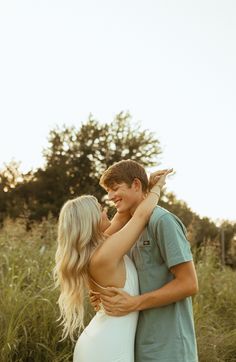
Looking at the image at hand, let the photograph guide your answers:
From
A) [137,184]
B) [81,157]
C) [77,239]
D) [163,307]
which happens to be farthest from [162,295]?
[81,157]

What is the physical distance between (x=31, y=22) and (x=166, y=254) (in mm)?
9730

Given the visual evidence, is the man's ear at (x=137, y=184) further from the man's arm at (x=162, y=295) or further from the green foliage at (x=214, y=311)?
the green foliage at (x=214, y=311)

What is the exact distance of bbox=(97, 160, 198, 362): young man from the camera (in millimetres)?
3061

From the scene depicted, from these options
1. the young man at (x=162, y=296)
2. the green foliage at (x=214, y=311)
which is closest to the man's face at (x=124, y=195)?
the young man at (x=162, y=296)

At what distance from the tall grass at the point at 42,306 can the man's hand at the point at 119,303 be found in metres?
1.77

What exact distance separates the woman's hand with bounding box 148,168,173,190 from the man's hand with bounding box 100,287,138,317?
2.13 ft

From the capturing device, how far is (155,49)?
12.6m

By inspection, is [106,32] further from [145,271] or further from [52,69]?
[145,271]

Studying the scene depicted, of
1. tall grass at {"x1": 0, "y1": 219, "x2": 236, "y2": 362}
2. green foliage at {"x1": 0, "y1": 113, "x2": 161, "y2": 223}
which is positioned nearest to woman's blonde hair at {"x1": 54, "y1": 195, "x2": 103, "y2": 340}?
tall grass at {"x1": 0, "y1": 219, "x2": 236, "y2": 362}

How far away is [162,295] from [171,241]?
0.88ft

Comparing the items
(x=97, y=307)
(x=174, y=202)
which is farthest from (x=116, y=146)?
(x=97, y=307)

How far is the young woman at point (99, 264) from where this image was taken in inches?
123

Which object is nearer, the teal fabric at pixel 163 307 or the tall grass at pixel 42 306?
the teal fabric at pixel 163 307

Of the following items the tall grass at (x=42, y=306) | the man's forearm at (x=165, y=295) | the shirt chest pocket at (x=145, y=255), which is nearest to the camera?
the man's forearm at (x=165, y=295)
